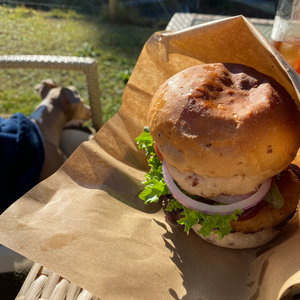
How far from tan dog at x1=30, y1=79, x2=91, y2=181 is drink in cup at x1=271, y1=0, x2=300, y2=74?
6.14ft

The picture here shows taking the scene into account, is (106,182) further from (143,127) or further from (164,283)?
(164,283)

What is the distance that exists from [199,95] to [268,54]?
0.43 meters

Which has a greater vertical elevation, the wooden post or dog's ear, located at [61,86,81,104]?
the wooden post

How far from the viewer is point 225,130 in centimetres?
137

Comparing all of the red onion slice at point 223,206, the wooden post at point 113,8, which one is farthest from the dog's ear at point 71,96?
the wooden post at point 113,8

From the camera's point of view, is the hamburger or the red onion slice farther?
the red onion slice

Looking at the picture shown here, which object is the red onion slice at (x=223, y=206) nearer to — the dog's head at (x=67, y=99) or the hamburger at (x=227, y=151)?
the hamburger at (x=227, y=151)

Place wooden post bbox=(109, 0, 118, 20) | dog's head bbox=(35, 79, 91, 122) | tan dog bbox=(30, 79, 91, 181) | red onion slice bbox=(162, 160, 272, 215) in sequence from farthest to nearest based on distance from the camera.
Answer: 1. wooden post bbox=(109, 0, 118, 20)
2. dog's head bbox=(35, 79, 91, 122)
3. tan dog bbox=(30, 79, 91, 181)
4. red onion slice bbox=(162, 160, 272, 215)

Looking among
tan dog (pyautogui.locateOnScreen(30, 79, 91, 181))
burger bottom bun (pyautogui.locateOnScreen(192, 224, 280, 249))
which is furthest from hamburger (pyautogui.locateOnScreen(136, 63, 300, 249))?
tan dog (pyautogui.locateOnScreen(30, 79, 91, 181))

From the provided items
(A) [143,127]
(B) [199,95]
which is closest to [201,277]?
(B) [199,95]

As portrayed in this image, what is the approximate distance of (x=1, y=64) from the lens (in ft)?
8.43

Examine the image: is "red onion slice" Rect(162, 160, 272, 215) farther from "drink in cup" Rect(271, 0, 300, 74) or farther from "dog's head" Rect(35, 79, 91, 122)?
"dog's head" Rect(35, 79, 91, 122)

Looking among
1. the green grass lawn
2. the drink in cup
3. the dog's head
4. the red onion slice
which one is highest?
the drink in cup

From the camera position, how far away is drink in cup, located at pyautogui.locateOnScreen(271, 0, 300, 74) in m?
1.95
